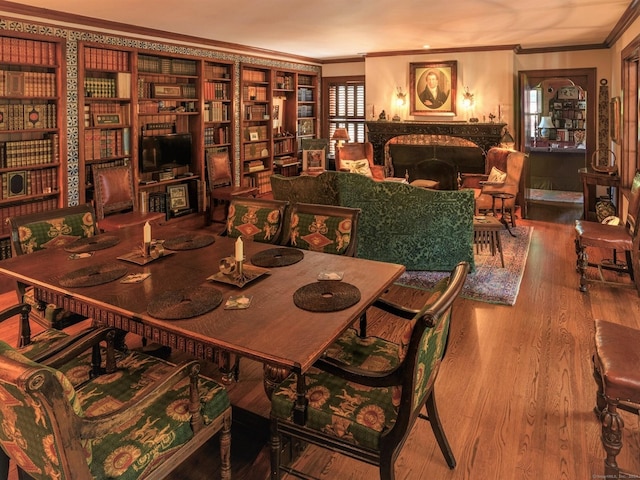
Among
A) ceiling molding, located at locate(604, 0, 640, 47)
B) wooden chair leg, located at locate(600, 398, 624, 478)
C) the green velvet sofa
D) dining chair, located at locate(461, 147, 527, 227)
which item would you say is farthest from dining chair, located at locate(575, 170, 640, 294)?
wooden chair leg, located at locate(600, 398, 624, 478)

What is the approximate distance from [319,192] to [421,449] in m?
2.89

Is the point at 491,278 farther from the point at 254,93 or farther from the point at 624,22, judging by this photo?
the point at 254,93

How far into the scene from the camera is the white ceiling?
4516 millimetres

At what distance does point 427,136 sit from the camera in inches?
321

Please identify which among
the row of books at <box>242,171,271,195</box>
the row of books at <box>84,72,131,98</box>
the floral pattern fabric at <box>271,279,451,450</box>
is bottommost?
the floral pattern fabric at <box>271,279,451,450</box>

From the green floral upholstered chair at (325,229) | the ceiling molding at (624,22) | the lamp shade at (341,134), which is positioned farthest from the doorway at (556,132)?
the green floral upholstered chair at (325,229)

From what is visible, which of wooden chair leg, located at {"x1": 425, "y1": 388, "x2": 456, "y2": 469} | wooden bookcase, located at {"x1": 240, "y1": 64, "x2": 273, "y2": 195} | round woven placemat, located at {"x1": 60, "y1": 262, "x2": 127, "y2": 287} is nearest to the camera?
wooden chair leg, located at {"x1": 425, "y1": 388, "x2": 456, "y2": 469}

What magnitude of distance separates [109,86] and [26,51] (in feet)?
3.15

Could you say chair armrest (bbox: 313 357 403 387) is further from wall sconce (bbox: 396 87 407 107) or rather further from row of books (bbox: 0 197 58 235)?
wall sconce (bbox: 396 87 407 107)

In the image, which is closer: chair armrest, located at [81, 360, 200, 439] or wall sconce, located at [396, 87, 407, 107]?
chair armrest, located at [81, 360, 200, 439]

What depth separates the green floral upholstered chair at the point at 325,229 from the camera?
2.98 meters

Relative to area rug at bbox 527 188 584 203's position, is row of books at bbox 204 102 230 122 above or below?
above

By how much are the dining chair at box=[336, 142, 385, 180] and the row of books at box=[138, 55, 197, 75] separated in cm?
269

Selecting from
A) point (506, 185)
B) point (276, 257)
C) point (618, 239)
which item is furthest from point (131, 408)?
point (506, 185)
